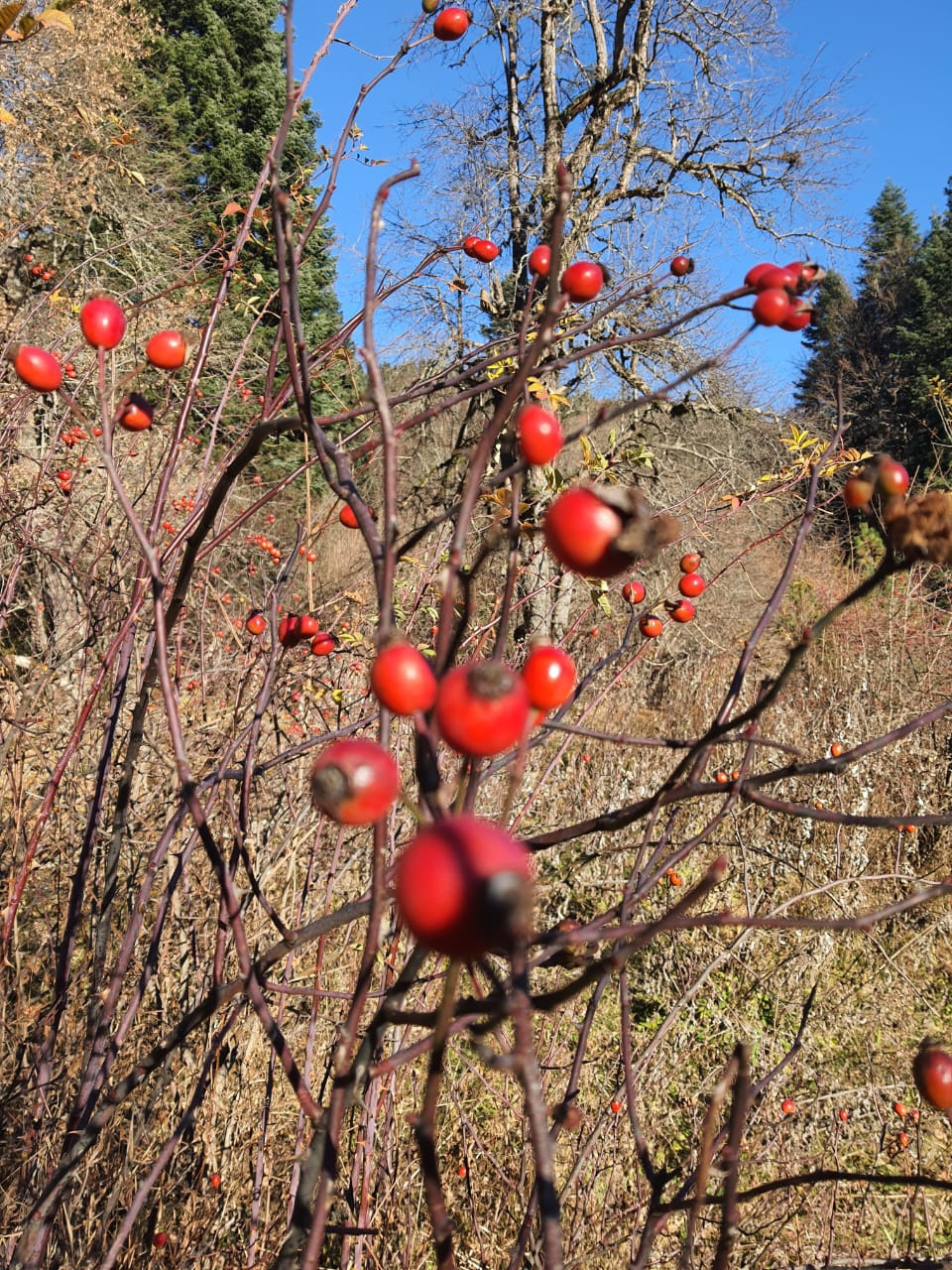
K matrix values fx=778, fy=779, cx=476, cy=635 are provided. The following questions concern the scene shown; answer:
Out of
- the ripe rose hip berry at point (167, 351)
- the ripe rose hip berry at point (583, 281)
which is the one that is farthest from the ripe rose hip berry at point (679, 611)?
the ripe rose hip berry at point (167, 351)

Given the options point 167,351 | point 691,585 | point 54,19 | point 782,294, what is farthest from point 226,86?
point 782,294

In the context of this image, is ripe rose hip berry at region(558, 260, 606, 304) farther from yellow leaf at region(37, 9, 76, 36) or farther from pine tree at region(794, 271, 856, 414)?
pine tree at region(794, 271, 856, 414)

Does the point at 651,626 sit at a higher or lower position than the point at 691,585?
lower

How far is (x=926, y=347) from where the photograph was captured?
71.3 ft

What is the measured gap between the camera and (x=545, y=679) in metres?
0.50

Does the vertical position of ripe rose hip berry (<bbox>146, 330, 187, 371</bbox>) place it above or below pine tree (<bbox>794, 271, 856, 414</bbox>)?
below

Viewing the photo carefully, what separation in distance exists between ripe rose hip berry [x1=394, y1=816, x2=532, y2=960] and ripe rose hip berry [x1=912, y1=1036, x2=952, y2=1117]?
485 mm

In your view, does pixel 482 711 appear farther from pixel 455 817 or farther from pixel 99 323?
pixel 99 323

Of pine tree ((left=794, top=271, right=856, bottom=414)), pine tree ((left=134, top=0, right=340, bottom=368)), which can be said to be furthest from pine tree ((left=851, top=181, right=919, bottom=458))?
pine tree ((left=134, top=0, right=340, bottom=368))

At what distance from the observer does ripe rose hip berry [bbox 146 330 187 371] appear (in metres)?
0.83

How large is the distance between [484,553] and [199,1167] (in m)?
1.56

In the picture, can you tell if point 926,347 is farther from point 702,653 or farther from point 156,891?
point 156,891

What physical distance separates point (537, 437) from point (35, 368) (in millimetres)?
572

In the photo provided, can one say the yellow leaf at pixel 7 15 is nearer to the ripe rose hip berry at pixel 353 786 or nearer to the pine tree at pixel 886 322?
the ripe rose hip berry at pixel 353 786
